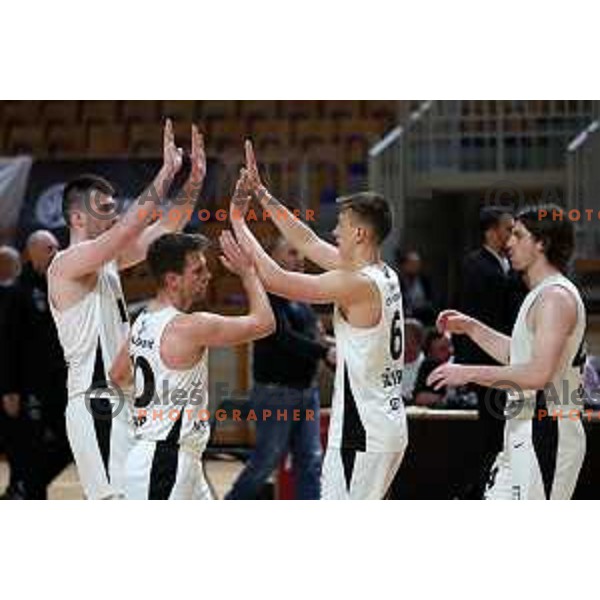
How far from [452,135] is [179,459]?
4.27 metres

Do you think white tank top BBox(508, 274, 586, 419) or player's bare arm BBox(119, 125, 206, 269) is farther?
player's bare arm BBox(119, 125, 206, 269)

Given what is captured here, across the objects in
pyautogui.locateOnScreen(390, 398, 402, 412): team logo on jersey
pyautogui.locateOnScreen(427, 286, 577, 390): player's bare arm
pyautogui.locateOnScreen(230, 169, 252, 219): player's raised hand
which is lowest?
pyautogui.locateOnScreen(390, 398, 402, 412): team logo on jersey

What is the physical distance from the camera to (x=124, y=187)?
25.0 ft

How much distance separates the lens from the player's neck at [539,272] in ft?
22.3

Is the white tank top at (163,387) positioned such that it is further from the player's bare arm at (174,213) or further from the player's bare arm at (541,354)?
the player's bare arm at (541,354)

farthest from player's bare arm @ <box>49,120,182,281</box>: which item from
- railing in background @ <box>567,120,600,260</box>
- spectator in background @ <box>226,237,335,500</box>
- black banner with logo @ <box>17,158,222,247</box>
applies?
railing in background @ <box>567,120,600,260</box>

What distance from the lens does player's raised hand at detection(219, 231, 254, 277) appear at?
6.98 metres

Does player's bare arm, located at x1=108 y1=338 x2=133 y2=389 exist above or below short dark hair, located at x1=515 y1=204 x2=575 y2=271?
below

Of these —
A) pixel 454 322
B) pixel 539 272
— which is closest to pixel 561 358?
pixel 539 272

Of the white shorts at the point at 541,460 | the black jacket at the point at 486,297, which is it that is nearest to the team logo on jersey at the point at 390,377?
the black jacket at the point at 486,297

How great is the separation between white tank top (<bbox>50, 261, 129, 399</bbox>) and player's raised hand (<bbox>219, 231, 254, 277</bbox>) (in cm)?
53

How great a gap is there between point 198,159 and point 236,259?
0.57 metres

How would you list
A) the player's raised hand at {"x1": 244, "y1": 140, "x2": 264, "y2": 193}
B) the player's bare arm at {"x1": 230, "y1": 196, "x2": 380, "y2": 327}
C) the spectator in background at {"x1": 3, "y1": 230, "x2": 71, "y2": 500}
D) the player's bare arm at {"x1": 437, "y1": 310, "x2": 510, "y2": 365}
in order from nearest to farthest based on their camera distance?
the player's bare arm at {"x1": 230, "y1": 196, "x2": 380, "y2": 327}
the player's bare arm at {"x1": 437, "y1": 310, "x2": 510, "y2": 365}
the player's raised hand at {"x1": 244, "y1": 140, "x2": 264, "y2": 193}
the spectator in background at {"x1": 3, "y1": 230, "x2": 71, "y2": 500}

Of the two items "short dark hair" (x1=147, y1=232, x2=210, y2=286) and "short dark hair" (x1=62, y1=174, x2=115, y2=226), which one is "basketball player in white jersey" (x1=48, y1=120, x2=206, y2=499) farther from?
"short dark hair" (x1=147, y1=232, x2=210, y2=286)
